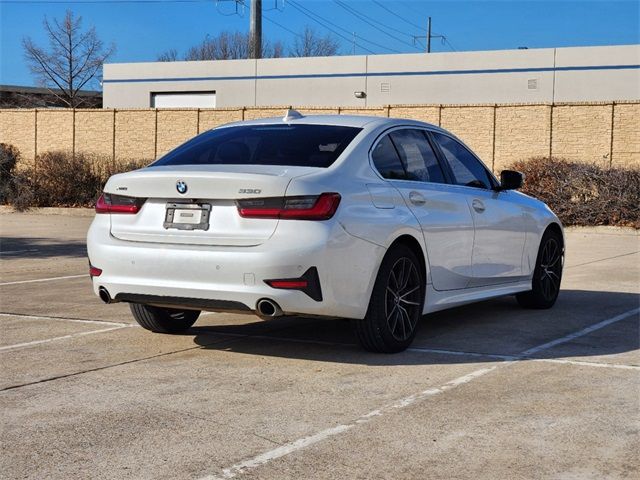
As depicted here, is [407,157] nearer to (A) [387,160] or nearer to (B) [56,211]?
(A) [387,160]

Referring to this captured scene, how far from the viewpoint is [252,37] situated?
152 ft

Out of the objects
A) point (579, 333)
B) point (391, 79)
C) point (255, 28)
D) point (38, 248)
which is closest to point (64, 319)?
point (579, 333)

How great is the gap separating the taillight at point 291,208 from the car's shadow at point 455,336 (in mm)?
1107

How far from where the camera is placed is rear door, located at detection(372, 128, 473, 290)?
6.88 metres

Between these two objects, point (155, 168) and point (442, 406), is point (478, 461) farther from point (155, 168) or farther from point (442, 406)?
point (155, 168)

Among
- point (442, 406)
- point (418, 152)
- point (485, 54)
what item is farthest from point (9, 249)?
point (485, 54)

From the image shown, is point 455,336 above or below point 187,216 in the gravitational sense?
below

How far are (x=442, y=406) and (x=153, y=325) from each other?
2892 mm

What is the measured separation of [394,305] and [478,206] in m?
1.63

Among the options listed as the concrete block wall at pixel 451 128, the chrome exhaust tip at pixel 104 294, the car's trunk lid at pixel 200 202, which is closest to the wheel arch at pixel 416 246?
the car's trunk lid at pixel 200 202

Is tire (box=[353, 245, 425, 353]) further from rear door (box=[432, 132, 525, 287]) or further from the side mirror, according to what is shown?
the side mirror

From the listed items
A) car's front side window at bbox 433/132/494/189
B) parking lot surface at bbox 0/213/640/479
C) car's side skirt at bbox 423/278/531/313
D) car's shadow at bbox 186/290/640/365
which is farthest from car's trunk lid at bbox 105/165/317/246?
→ car's front side window at bbox 433/132/494/189

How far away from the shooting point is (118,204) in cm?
652

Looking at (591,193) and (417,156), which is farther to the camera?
(591,193)
